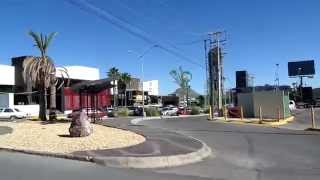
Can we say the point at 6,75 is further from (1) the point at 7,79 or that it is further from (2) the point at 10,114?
(2) the point at 10,114

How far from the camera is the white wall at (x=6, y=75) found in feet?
259

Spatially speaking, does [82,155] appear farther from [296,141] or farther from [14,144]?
[296,141]

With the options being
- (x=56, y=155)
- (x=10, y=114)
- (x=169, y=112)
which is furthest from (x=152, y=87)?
(x=56, y=155)

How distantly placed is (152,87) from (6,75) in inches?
2590

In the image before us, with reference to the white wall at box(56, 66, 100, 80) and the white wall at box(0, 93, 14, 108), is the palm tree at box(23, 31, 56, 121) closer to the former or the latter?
the white wall at box(0, 93, 14, 108)

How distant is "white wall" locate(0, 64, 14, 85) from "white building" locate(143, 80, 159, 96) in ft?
196

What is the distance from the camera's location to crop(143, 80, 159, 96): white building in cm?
13925

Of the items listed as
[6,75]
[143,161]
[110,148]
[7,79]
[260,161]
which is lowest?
[260,161]

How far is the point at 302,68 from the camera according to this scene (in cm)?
12719

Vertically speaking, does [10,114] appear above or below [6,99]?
below

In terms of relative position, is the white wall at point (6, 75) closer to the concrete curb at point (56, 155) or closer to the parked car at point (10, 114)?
the parked car at point (10, 114)

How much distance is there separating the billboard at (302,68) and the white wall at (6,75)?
73381 mm

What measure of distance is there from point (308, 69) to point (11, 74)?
7509 cm

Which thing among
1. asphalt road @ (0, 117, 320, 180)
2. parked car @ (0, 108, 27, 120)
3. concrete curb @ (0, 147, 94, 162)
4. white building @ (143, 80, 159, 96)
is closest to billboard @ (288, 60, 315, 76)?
white building @ (143, 80, 159, 96)
